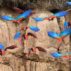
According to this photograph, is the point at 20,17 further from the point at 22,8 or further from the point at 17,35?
the point at 17,35

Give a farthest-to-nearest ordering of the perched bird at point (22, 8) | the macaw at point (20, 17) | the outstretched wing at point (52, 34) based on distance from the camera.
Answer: the perched bird at point (22, 8) → the macaw at point (20, 17) → the outstretched wing at point (52, 34)

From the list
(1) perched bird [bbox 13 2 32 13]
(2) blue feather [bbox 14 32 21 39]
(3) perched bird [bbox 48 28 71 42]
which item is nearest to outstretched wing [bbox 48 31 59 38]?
(3) perched bird [bbox 48 28 71 42]

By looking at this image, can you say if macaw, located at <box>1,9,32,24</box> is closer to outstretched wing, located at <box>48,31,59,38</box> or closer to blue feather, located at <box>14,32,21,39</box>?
blue feather, located at <box>14,32,21,39</box>

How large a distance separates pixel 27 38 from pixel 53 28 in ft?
2.48

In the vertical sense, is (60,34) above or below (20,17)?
below

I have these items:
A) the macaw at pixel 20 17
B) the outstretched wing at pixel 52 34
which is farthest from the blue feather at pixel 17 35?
the outstretched wing at pixel 52 34

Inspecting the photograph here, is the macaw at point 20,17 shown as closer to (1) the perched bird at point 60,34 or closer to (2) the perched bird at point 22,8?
(2) the perched bird at point 22,8

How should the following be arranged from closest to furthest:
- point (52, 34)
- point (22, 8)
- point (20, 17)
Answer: point (52, 34) → point (20, 17) → point (22, 8)

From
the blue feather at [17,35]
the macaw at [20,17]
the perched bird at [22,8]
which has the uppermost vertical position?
the perched bird at [22,8]

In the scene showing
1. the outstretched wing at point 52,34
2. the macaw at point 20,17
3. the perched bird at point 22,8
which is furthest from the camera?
the perched bird at point 22,8

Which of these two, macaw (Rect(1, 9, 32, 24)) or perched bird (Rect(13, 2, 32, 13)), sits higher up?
perched bird (Rect(13, 2, 32, 13))

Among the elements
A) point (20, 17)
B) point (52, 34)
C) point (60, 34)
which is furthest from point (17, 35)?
point (60, 34)

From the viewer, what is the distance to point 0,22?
11766 mm

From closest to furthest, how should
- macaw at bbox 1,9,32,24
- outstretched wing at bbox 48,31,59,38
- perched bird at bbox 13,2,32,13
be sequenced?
1. outstretched wing at bbox 48,31,59,38
2. macaw at bbox 1,9,32,24
3. perched bird at bbox 13,2,32,13
